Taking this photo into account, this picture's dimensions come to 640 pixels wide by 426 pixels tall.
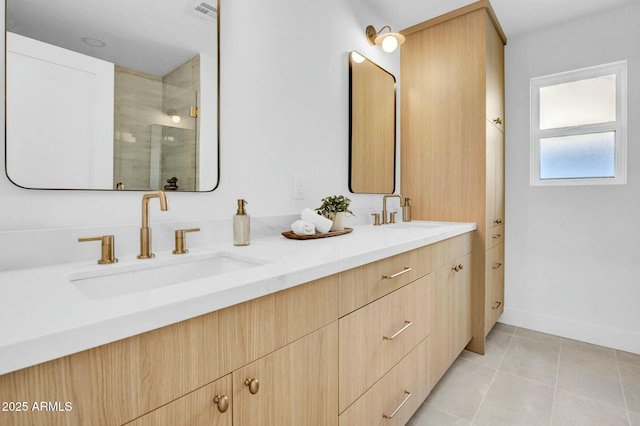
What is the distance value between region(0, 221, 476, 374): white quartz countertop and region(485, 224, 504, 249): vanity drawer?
5.10 feet

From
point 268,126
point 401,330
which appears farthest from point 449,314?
point 268,126

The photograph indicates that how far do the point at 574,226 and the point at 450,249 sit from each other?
1381 mm

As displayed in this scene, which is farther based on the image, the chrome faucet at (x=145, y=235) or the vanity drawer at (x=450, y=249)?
the vanity drawer at (x=450, y=249)

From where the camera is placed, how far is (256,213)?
1415 millimetres

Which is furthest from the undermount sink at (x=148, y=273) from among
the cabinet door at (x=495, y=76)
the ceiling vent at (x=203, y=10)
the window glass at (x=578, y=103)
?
the window glass at (x=578, y=103)

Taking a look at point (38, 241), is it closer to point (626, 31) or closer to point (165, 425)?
point (165, 425)

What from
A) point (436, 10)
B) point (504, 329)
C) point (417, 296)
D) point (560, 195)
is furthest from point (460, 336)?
point (436, 10)

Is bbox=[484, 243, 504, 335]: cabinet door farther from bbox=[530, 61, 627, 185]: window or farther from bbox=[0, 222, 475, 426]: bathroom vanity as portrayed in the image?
bbox=[0, 222, 475, 426]: bathroom vanity

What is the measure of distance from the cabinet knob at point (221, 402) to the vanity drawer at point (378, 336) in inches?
15.5

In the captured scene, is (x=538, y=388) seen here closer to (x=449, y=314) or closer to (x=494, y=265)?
(x=449, y=314)

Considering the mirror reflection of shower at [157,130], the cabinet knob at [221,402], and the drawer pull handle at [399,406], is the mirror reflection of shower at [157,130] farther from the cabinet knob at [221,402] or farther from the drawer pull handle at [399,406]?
the drawer pull handle at [399,406]

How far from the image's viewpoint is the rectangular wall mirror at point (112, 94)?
0.86 meters

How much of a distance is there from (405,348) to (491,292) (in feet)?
4.58

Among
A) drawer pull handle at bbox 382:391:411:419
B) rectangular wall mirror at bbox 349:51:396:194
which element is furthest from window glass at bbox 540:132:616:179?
drawer pull handle at bbox 382:391:411:419
